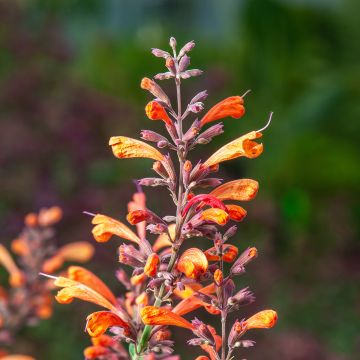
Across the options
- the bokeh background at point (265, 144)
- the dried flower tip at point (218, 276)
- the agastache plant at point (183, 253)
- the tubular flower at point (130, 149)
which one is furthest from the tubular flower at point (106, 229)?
the bokeh background at point (265, 144)

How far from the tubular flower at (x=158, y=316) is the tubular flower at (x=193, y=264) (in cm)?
7

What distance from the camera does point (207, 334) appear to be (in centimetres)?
125

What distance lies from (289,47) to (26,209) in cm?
771

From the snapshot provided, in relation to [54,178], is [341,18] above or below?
above

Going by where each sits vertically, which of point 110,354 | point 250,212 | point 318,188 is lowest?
point 110,354

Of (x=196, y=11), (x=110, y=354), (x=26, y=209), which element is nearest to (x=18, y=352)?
(x=26, y=209)

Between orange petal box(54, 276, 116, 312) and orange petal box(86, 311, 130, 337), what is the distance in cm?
7

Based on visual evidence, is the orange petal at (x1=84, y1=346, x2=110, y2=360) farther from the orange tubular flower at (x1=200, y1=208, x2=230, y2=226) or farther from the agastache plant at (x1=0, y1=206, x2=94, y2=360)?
the agastache plant at (x1=0, y1=206, x2=94, y2=360)

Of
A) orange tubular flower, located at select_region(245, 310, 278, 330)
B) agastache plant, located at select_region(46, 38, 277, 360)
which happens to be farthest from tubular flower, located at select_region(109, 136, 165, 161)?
orange tubular flower, located at select_region(245, 310, 278, 330)

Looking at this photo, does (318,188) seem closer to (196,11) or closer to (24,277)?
(24,277)

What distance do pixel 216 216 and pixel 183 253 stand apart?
10 centimetres

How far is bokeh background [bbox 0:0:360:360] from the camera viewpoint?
525cm

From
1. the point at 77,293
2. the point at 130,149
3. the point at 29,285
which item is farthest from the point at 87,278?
the point at 29,285

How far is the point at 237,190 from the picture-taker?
4.38ft
